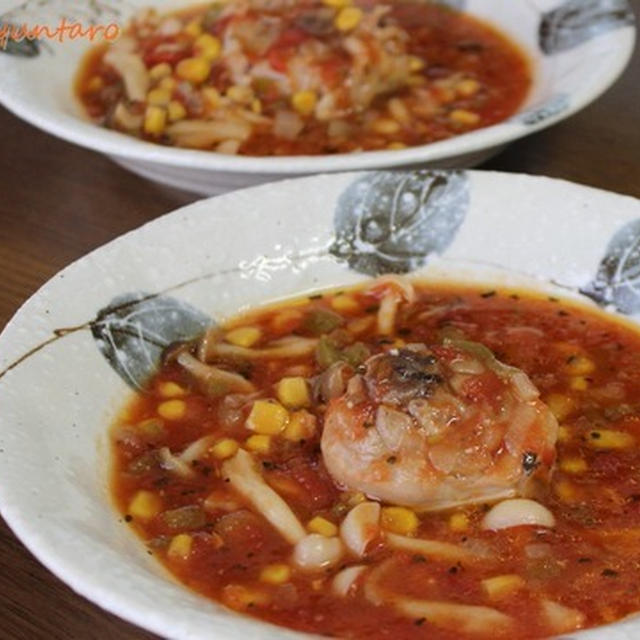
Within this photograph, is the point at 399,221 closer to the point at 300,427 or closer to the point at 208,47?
the point at 300,427

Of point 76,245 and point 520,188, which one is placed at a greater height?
point 520,188

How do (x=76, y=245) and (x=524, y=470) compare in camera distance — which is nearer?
(x=524, y=470)

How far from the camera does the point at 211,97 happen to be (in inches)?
150

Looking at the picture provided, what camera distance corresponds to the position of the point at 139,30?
4.27m

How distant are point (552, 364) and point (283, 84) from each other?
5.06 ft

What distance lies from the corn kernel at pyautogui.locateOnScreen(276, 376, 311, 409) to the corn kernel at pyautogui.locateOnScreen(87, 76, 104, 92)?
177 centimetres

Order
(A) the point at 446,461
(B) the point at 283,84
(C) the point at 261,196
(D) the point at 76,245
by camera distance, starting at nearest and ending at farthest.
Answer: (A) the point at 446,461 < (C) the point at 261,196 < (D) the point at 76,245 < (B) the point at 283,84

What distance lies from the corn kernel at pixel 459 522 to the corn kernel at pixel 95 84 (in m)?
2.21

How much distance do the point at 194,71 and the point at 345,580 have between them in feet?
7.22

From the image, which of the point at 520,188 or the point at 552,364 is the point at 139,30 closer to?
the point at 520,188

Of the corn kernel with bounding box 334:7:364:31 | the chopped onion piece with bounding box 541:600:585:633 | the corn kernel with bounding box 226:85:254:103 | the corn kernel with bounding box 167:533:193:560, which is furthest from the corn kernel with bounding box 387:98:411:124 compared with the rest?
the chopped onion piece with bounding box 541:600:585:633

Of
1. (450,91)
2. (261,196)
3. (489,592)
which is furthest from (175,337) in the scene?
(450,91)

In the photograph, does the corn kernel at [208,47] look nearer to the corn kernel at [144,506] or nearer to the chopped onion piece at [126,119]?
the chopped onion piece at [126,119]

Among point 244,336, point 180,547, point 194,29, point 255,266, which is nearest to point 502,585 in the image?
point 180,547
